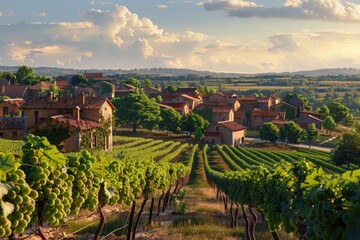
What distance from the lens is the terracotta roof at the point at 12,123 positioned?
5238cm

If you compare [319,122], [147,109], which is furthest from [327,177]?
[319,122]

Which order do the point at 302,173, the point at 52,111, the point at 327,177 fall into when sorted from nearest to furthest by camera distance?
the point at 327,177, the point at 302,173, the point at 52,111

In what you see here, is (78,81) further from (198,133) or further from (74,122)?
(74,122)

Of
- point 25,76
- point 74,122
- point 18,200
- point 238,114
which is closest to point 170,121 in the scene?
point 238,114

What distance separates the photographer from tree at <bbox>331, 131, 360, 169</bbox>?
57219mm

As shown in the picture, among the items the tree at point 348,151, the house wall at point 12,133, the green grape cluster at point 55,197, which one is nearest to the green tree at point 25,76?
the house wall at point 12,133

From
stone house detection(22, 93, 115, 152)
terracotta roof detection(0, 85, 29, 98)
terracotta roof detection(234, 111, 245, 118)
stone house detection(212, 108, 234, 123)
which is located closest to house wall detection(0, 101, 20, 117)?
stone house detection(22, 93, 115, 152)

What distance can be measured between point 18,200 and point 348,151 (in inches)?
2264

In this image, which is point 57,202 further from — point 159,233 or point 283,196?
point 159,233

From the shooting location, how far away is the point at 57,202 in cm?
684

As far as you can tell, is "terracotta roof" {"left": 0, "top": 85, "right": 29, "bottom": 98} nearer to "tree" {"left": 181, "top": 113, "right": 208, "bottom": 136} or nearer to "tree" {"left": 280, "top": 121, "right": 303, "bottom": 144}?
"tree" {"left": 181, "top": 113, "right": 208, "bottom": 136}

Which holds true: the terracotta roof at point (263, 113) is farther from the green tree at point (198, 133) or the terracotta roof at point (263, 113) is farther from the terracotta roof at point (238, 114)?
the green tree at point (198, 133)

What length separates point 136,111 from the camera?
8419cm

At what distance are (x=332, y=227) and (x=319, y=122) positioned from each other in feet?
334
